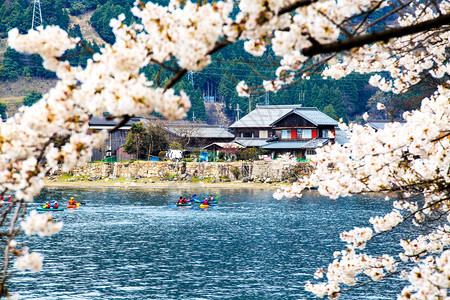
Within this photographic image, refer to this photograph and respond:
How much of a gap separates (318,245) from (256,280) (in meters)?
7.61

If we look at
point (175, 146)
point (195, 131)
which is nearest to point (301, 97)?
point (195, 131)

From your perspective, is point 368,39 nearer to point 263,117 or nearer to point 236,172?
point 236,172

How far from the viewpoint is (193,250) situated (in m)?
27.6

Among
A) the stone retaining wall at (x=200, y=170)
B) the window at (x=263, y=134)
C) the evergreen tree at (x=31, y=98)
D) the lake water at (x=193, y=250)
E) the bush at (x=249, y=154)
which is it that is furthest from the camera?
the evergreen tree at (x=31, y=98)

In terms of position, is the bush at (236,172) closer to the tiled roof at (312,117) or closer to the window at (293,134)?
the tiled roof at (312,117)

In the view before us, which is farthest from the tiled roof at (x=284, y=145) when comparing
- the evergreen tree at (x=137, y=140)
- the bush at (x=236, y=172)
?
the evergreen tree at (x=137, y=140)

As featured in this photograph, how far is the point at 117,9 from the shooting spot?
13600 centimetres

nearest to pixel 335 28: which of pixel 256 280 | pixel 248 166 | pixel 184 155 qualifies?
pixel 256 280

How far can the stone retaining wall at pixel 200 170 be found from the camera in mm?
60719

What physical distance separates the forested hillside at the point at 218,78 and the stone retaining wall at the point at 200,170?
1417 inches

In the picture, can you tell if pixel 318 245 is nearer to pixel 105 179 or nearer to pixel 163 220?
pixel 163 220

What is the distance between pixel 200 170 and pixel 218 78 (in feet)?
216

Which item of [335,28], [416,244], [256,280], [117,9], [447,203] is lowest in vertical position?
[256,280]

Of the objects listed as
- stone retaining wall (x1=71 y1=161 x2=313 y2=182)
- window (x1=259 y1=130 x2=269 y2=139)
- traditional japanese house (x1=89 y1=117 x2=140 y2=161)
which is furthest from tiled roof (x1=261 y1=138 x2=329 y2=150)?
traditional japanese house (x1=89 y1=117 x2=140 y2=161)
